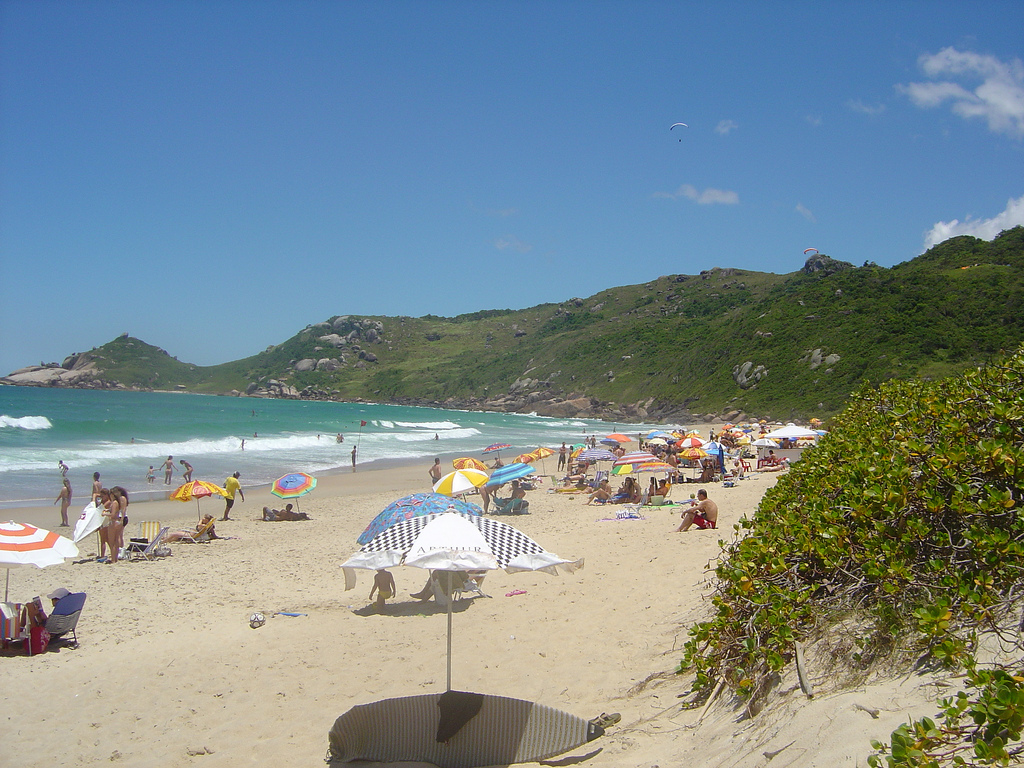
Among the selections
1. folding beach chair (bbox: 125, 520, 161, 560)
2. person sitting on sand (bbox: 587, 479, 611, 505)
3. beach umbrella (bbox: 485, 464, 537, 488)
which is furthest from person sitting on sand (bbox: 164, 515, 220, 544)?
person sitting on sand (bbox: 587, 479, 611, 505)

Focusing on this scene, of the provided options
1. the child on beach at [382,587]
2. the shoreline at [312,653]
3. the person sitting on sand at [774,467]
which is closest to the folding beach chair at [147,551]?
the shoreline at [312,653]

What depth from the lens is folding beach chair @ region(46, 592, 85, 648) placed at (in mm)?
7516

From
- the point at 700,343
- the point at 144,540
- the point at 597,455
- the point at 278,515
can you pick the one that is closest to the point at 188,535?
the point at 144,540

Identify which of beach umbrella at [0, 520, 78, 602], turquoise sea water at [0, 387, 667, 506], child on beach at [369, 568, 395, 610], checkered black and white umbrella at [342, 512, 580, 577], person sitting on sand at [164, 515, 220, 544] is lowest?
turquoise sea water at [0, 387, 667, 506]

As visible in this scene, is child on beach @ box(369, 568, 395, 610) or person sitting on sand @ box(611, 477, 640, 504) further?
person sitting on sand @ box(611, 477, 640, 504)

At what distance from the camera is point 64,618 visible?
7.54 m

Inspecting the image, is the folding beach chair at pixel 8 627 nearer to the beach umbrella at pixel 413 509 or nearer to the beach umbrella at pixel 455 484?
the beach umbrella at pixel 413 509

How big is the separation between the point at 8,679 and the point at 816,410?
52381mm

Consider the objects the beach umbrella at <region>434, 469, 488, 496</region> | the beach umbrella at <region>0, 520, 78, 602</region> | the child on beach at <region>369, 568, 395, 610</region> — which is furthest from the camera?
the beach umbrella at <region>434, 469, 488, 496</region>

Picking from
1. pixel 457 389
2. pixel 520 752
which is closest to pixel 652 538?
pixel 520 752

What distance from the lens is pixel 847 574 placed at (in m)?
3.99

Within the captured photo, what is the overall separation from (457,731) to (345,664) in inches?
96.9

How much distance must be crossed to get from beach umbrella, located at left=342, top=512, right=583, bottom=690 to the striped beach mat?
0.85 feet

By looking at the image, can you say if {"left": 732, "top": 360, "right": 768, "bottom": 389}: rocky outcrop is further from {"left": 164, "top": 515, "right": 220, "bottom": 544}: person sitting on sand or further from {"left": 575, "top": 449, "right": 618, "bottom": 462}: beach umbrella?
{"left": 164, "top": 515, "right": 220, "bottom": 544}: person sitting on sand
